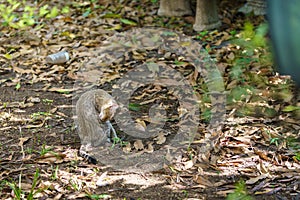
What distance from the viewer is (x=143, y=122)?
3586mm

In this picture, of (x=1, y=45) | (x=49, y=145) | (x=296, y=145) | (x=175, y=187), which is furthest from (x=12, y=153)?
(x=1, y=45)

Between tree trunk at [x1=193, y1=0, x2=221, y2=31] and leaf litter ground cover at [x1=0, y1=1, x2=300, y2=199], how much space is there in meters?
0.11

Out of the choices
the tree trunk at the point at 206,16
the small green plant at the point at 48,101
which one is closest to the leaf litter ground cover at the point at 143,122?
the small green plant at the point at 48,101

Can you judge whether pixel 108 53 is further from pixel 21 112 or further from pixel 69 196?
pixel 69 196

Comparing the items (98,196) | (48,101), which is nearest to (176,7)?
(48,101)

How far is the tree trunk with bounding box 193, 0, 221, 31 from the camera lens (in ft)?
16.9

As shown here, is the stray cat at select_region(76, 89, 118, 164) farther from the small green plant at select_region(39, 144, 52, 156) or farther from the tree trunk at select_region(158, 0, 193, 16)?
the tree trunk at select_region(158, 0, 193, 16)

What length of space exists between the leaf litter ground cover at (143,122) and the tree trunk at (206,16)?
4.3 inches

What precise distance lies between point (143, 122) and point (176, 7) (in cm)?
239

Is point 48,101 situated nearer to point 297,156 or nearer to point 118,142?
point 118,142

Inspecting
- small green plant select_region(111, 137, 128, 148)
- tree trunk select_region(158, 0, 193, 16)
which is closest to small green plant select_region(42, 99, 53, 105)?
small green plant select_region(111, 137, 128, 148)

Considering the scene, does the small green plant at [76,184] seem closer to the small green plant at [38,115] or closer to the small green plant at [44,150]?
the small green plant at [44,150]

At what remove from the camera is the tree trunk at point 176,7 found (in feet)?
18.4

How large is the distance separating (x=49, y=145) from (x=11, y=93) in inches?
46.4
